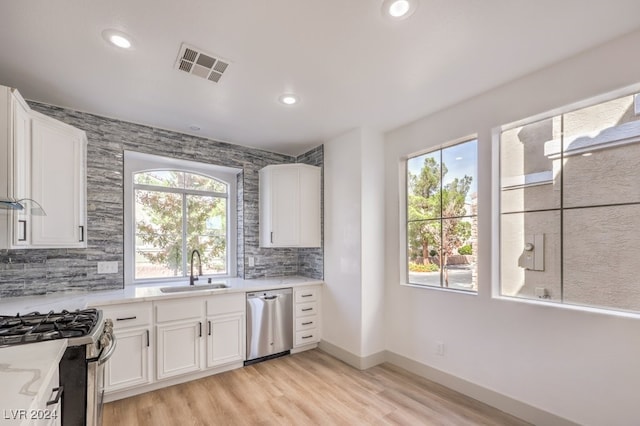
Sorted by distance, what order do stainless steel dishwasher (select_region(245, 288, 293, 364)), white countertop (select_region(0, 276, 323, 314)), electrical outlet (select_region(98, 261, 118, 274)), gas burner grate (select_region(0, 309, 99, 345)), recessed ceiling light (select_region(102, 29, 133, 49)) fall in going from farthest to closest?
stainless steel dishwasher (select_region(245, 288, 293, 364)) → electrical outlet (select_region(98, 261, 118, 274)) → white countertop (select_region(0, 276, 323, 314)) → recessed ceiling light (select_region(102, 29, 133, 49)) → gas burner grate (select_region(0, 309, 99, 345))

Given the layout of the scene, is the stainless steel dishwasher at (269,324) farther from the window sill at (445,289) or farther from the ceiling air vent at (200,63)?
the ceiling air vent at (200,63)

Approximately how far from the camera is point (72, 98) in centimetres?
258

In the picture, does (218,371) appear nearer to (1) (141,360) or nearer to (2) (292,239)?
(1) (141,360)

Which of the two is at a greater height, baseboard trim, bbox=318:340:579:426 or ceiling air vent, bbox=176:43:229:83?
ceiling air vent, bbox=176:43:229:83

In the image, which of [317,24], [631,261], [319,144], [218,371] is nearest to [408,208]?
[319,144]

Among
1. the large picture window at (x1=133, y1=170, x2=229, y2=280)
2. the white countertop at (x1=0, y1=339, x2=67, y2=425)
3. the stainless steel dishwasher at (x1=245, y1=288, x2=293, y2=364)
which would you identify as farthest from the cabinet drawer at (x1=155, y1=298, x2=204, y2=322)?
the white countertop at (x1=0, y1=339, x2=67, y2=425)

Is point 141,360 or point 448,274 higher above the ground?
point 448,274

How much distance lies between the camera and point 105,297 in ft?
8.26

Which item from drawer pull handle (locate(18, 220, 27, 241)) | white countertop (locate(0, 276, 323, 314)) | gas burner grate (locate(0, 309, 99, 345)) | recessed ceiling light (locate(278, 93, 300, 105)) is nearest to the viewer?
gas burner grate (locate(0, 309, 99, 345))

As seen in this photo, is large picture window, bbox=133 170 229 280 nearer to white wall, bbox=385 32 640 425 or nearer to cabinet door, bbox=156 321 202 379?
cabinet door, bbox=156 321 202 379

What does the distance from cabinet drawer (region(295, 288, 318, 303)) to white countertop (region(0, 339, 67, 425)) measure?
95.2 inches

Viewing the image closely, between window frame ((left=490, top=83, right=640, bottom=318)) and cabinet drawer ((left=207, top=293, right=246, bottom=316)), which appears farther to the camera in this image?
cabinet drawer ((left=207, top=293, right=246, bottom=316))

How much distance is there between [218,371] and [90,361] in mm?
1752

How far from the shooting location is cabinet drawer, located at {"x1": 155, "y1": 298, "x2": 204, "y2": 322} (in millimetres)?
2684
